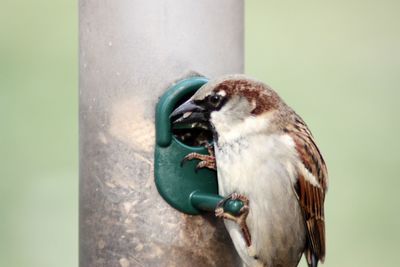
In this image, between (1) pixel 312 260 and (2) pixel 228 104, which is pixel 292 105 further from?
(2) pixel 228 104

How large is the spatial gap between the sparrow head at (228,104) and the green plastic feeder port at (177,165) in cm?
6

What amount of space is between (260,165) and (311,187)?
0.91 ft

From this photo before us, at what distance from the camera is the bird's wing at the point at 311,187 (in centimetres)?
583

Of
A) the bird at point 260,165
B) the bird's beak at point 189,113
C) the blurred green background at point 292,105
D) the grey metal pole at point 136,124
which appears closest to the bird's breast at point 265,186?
the bird at point 260,165

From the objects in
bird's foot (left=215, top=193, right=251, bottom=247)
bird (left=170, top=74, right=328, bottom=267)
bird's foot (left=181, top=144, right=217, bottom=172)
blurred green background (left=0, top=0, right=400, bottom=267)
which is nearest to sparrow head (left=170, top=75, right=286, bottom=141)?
bird (left=170, top=74, right=328, bottom=267)

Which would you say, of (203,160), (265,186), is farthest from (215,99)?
(265,186)

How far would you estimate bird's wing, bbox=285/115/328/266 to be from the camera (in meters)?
5.83

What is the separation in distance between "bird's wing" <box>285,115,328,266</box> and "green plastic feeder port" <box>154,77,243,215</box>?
0.33 m

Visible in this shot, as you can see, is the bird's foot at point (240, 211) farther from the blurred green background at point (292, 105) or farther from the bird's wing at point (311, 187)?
the blurred green background at point (292, 105)

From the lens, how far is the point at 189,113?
5758 millimetres
